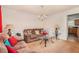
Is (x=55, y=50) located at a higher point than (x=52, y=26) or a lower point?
lower

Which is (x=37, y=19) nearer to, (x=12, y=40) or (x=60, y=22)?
(x=60, y=22)

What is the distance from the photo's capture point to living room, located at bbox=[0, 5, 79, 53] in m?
1.98

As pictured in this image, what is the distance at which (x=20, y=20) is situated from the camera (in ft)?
6.56

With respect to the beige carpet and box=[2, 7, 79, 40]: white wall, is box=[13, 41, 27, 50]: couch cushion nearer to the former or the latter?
the beige carpet

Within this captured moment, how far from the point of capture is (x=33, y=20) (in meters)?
2.01

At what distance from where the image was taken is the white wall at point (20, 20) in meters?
1.98

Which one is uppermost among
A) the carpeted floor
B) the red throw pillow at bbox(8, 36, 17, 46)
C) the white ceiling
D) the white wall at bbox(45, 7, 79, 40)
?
the white ceiling

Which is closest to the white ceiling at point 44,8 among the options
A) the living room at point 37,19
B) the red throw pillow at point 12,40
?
the living room at point 37,19

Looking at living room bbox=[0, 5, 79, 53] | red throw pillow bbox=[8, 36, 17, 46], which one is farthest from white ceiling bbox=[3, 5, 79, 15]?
red throw pillow bbox=[8, 36, 17, 46]
